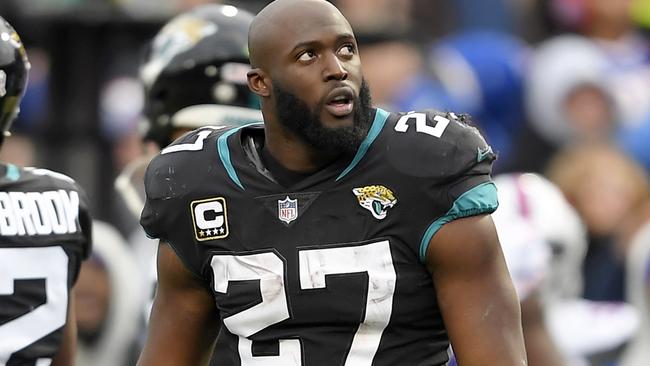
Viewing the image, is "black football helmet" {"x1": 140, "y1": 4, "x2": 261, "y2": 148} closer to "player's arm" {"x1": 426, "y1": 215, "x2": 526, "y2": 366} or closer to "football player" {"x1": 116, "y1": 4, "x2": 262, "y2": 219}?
"football player" {"x1": 116, "y1": 4, "x2": 262, "y2": 219}

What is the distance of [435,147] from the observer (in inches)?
187

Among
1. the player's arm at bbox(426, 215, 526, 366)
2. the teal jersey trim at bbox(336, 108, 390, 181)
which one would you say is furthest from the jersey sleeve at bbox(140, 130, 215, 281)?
the player's arm at bbox(426, 215, 526, 366)

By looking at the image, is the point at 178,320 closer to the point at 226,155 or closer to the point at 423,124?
the point at 226,155

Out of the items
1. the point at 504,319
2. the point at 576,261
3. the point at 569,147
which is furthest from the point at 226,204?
the point at 569,147

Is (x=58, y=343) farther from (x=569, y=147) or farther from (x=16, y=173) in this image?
(x=569, y=147)

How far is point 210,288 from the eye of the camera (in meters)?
4.99

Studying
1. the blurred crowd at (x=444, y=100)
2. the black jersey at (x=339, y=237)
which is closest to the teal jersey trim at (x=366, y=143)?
the black jersey at (x=339, y=237)

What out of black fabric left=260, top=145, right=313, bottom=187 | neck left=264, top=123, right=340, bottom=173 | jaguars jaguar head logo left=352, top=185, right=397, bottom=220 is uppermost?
neck left=264, top=123, right=340, bottom=173

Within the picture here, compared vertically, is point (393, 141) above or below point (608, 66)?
above

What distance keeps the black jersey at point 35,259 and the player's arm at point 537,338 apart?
64.1 inches

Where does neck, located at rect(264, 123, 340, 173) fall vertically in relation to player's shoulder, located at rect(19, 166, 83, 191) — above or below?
above

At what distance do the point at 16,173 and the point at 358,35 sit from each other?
5906mm

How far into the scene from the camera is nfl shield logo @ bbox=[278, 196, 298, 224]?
4.81 metres

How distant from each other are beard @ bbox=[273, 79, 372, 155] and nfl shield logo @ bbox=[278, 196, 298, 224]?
16cm
